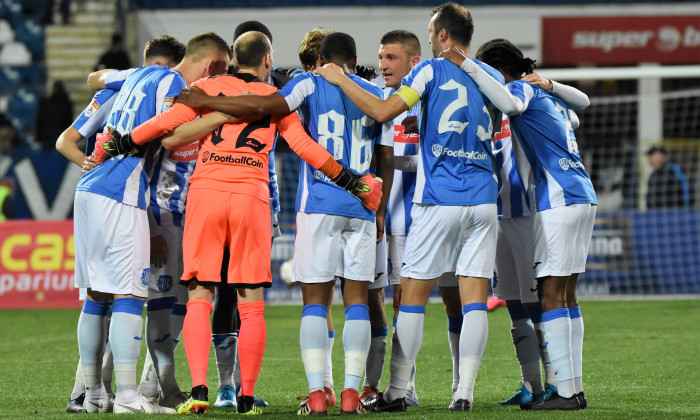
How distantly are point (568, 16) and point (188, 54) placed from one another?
51.3 feet

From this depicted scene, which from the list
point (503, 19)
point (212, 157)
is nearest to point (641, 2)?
point (503, 19)

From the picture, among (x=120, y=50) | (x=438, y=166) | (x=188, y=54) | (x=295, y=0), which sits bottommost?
(x=438, y=166)

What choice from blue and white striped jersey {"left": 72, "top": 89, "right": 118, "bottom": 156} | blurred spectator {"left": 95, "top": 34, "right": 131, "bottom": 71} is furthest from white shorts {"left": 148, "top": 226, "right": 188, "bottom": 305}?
blurred spectator {"left": 95, "top": 34, "right": 131, "bottom": 71}

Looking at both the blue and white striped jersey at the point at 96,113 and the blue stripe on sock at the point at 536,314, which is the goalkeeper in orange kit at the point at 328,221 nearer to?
the blue and white striped jersey at the point at 96,113

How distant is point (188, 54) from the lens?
5.86 metres

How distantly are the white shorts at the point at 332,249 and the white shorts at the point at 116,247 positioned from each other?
850 mm

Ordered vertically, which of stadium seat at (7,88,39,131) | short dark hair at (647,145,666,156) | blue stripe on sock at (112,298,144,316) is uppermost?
stadium seat at (7,88,39,131)

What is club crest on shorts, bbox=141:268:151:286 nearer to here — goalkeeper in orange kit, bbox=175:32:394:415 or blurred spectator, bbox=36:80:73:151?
goalkeeper in orange kit, bbox=175:32:394:415

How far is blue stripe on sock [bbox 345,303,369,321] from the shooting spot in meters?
5.54

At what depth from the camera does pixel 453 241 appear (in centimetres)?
561

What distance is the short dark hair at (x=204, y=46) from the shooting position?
19.1ft

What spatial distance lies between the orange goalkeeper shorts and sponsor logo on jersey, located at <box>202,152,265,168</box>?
0.17m

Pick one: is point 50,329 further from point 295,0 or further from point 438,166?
point 295,0

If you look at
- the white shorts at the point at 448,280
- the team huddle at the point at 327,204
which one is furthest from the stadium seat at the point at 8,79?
the white shorts at the point at 448,280
